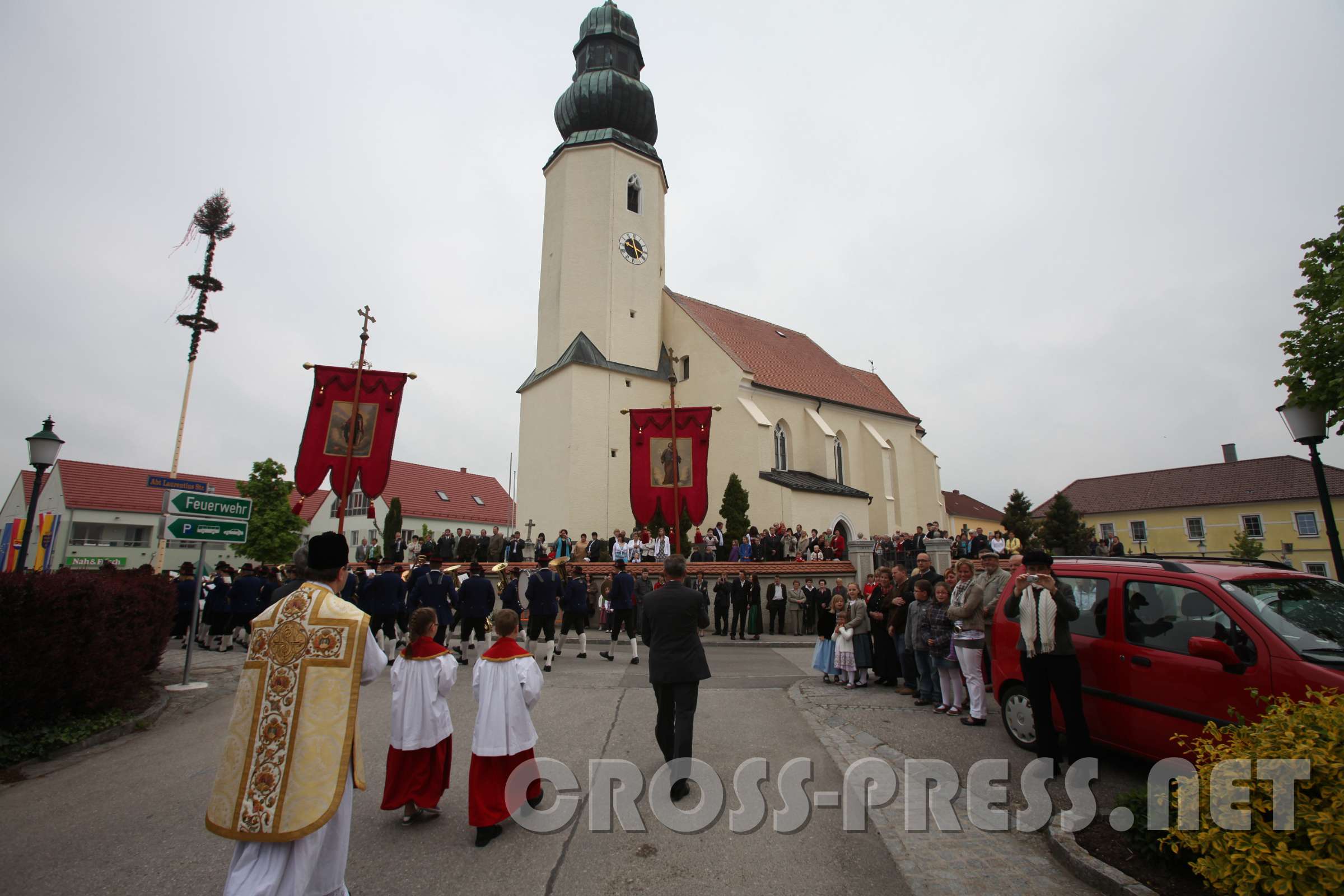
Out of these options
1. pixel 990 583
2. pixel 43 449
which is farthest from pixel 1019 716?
pixel 43 449

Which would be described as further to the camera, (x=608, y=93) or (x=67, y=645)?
(x=608, y=93)

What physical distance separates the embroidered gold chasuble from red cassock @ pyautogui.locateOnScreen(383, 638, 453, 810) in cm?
152

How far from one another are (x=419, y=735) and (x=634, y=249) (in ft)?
90.2

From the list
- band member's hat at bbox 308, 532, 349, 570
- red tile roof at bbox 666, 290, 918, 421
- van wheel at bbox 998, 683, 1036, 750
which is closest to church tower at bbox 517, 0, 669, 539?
red tile roof at bbox 666, 290, 918, 421

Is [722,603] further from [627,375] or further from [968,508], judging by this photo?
[968,508]

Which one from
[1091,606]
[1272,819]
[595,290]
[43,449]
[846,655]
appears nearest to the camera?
[1272,819]

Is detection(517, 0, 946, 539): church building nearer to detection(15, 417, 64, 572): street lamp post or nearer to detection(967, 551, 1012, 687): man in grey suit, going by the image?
detection(15, 417, 64, 572): street lamp post

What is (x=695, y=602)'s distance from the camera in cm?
544

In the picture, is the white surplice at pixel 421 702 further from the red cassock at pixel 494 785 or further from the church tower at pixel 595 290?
the church tower at pixel 595 290

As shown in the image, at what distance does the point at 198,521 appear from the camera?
9477 millimetres

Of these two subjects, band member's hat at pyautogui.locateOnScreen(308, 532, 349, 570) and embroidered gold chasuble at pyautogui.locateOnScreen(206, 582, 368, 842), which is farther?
band member's hat at pyautogui.locateOnScreen(308, 532, 349, 570)

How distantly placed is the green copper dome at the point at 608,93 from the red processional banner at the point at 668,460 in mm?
17047

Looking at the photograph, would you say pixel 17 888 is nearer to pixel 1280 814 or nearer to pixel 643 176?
pixel 1280 814

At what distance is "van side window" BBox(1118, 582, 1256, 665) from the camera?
Answer: 181 inches
